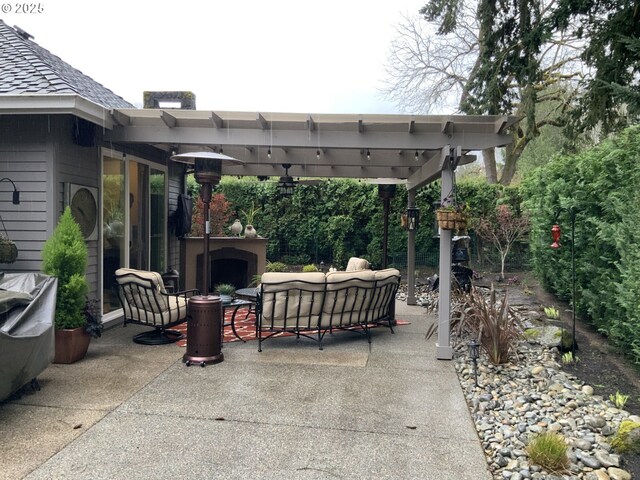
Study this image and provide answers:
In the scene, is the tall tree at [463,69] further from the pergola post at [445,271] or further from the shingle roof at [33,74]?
the shingle roof at [33,74]

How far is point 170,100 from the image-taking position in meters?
7.64

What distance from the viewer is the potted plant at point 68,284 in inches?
177

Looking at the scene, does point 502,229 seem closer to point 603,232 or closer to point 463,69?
point 603,232

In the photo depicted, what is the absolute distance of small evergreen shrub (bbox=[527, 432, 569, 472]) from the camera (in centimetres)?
279

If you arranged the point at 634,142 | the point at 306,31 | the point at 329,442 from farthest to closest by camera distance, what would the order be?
the point at 306,31, the point at 634,142, the point at 329,442

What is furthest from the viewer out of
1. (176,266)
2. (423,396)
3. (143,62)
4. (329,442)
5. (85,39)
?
(143,62)

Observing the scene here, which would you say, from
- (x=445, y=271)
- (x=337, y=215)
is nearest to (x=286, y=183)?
(x=445, y=271)

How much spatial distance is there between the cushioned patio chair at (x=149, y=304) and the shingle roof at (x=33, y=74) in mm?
2011

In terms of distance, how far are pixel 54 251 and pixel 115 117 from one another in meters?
1.73

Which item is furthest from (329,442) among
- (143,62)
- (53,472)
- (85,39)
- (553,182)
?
(143,62)

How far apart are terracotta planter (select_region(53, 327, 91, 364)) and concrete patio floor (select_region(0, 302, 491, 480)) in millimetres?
88

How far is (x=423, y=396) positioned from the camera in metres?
4.01

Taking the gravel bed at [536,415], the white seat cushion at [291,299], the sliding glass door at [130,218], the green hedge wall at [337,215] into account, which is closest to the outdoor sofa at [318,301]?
the white seat cushion at [291,299]

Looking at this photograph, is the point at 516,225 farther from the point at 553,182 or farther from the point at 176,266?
the point at 176,266
